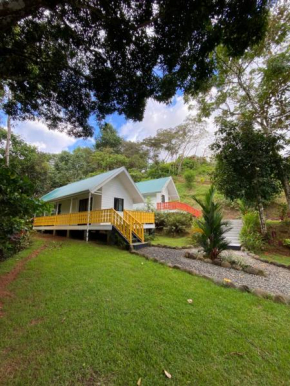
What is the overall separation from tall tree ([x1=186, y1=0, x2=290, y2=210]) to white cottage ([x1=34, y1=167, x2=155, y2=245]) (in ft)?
25.2

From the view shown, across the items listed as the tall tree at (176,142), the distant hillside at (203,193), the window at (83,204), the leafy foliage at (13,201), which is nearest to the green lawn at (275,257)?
the leafy foliage at (13,201)

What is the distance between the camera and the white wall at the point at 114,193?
1215 cm

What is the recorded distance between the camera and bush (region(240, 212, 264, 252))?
8.27 meters

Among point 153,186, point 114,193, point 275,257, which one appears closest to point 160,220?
point 114,193

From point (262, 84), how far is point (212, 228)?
9.17m

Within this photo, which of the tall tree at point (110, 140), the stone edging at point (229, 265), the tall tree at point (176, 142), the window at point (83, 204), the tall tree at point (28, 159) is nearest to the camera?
the stone edging at point (229, 265)

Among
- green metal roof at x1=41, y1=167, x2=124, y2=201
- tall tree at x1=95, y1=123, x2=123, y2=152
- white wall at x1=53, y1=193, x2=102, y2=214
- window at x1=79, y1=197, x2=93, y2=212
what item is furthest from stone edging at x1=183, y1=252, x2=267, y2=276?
tall tree at x1=95, y1=123, x2=123, y2=152

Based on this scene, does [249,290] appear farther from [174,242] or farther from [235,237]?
[235,237]

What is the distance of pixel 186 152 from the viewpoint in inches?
1455

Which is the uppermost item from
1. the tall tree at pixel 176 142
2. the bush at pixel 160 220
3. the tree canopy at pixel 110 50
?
the tall tree at pixel 176 142

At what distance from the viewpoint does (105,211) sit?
9.05 meters

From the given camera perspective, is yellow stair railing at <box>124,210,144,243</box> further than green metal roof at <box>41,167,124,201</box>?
No

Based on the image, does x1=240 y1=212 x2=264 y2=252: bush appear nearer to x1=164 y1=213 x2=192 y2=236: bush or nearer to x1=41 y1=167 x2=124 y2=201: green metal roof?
x1=164 y1=213 x2=192 y2=236: bush

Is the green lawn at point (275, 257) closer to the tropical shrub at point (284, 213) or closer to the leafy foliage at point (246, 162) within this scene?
the leafy foliage at point (246, 162)
